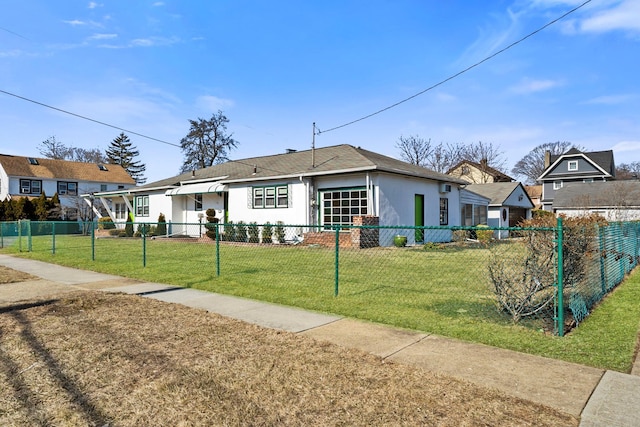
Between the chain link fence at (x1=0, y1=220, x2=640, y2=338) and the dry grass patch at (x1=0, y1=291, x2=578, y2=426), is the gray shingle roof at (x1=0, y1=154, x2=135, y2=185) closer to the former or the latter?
the chain link fence at (x1=0, y1=220, x2=640, y2=338)

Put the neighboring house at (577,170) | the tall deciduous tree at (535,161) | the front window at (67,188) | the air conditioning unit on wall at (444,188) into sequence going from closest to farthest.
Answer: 1. the air conditioning unit on wall at (444,188)
2. the front window at (67,188)
3. the neighboring house at (577,170)
4. the tall deciduous tree at (535,161)

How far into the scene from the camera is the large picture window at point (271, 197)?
1930 cm

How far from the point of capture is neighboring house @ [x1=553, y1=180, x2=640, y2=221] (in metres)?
29.9

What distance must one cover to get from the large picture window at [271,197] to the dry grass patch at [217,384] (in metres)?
14.1

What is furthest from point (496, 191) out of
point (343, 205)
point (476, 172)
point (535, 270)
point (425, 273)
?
point (535, 270)

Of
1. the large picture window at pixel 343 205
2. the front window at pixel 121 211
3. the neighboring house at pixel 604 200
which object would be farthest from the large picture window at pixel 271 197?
the neighboring house at pixel 604 200

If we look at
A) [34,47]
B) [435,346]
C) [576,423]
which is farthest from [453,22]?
[34,47]

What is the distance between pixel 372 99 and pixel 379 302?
40.3 ft

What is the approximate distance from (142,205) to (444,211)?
2000cm

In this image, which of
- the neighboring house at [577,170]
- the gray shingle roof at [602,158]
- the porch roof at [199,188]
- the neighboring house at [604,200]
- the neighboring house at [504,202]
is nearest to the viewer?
the porch roof at [199,188]

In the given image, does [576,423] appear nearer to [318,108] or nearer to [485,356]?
[485,356]

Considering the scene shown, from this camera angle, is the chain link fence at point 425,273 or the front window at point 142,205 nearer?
the chain link fence at point 425,273

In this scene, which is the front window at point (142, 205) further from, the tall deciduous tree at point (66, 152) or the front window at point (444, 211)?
the tall deciduous tree at point (66, 152)

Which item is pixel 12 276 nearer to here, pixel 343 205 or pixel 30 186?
pixel 343 205
